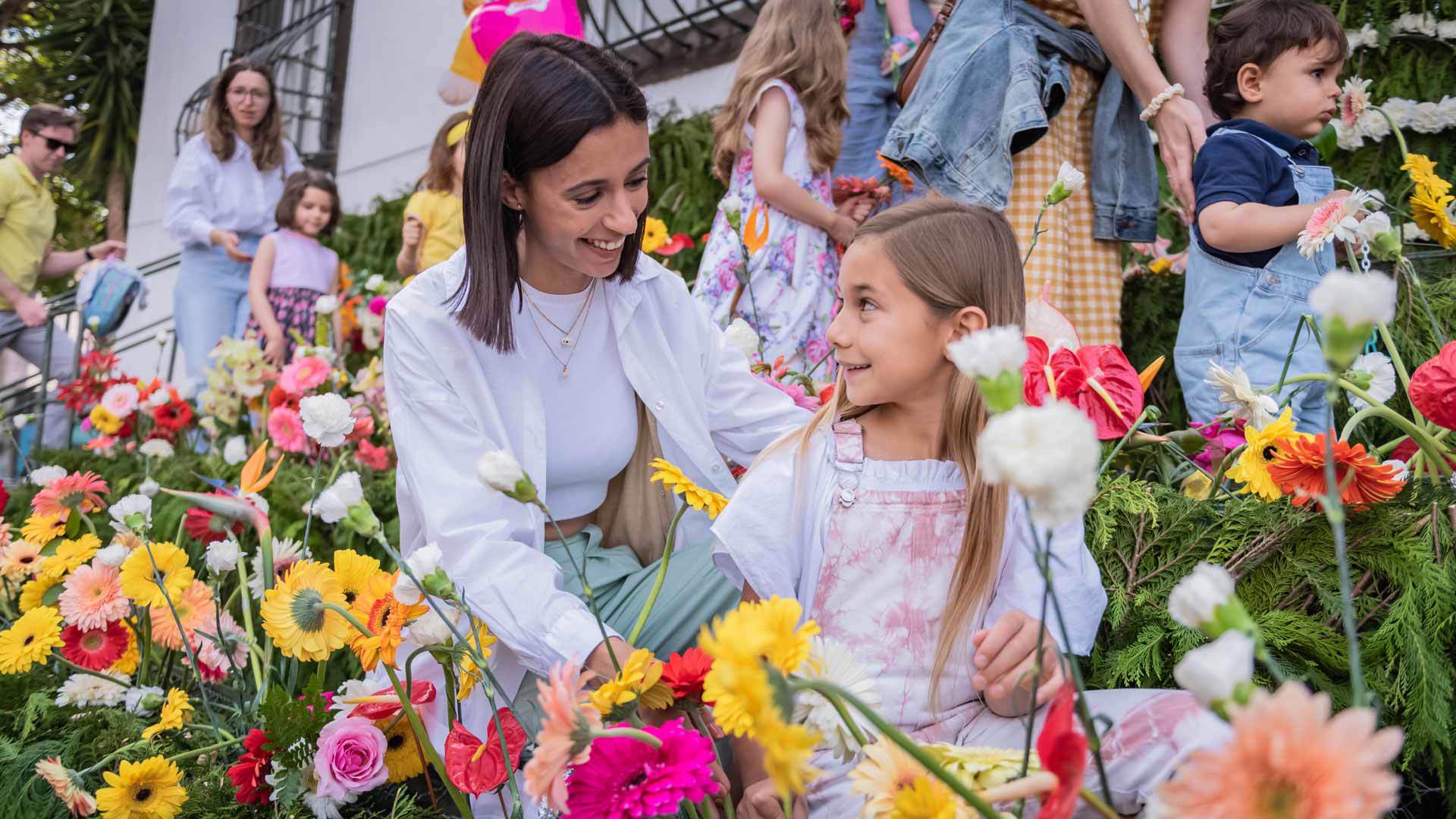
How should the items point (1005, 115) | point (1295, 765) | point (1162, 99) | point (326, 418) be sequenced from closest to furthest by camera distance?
point (1295, 765) < point (326, 418) < point (1162, 99) < point (1005, 115)

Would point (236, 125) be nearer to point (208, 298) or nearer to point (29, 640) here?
point (208, 298)

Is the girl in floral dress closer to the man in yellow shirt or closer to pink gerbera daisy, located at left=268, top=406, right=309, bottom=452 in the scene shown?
pink gerbera daisy, located at left=268, top=406, right=309, bottom=452

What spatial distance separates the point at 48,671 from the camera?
204cm

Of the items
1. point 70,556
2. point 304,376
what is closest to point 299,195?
point 304,376

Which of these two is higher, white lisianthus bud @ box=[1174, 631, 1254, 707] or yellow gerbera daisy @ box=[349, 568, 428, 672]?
white lisianthus bud @ box=[1174, 631, 1254, 707]

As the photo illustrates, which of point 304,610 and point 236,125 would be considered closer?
point 304,610

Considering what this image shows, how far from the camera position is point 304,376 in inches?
124

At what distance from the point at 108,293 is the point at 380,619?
13.5ft

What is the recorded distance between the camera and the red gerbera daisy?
5.66 ft

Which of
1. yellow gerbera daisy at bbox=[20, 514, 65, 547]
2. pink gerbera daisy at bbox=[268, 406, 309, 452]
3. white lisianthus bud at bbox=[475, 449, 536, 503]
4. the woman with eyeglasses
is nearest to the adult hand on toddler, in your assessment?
white lisianthus bud at bbox=[475, 449, 536, 503]

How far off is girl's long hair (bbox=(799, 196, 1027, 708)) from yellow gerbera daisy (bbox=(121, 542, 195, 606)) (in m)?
1.00

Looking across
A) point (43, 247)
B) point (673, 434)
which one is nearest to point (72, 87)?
point (43, 247)

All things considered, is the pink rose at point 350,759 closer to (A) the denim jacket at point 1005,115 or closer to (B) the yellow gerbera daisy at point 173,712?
(B) the yellow gerbera daisy at point 173,712

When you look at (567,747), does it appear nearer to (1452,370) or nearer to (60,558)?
(1452,370)
